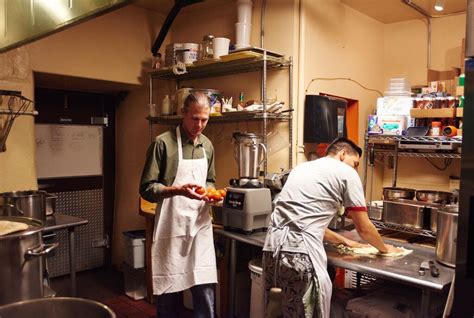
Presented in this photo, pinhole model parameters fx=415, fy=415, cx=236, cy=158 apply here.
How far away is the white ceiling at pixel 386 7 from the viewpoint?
3484mm

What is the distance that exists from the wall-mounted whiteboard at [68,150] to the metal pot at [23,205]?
52.7 inches

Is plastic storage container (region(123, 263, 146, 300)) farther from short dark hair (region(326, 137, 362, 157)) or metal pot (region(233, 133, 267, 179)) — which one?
short dark hair (region(326, 137, 362, 157))

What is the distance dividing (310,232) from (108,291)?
2.51 m

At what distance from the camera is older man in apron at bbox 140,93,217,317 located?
243 cm

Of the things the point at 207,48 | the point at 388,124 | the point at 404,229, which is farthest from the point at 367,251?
the point at 207,48

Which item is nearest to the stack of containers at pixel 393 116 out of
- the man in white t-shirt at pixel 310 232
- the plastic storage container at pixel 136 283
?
the man in white t-shirt at pixel 310 232

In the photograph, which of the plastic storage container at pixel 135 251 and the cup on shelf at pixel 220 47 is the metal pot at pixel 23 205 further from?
the cup on shelf at pixel 220 47

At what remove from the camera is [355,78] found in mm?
3814

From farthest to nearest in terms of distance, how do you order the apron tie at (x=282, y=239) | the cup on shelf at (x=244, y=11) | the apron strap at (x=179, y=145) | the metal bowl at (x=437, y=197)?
the cup on shelf at (x=244, y=11) < the metal bowl at (x=437, y=197) < the apron strap at (x=179, y=145) < the apron tie at (x=282, y=239)

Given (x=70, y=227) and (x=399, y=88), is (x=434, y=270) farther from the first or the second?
(x=70, y=227)

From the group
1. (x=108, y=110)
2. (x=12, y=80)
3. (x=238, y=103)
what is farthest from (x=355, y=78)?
(x=12, y=80)

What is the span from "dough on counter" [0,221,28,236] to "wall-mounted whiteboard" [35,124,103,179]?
246 cm

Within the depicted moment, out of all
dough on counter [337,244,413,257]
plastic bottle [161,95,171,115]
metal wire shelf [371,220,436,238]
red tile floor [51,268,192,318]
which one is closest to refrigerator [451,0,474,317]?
dough on counter [337,244,413,257]

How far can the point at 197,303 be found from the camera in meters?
2.47
